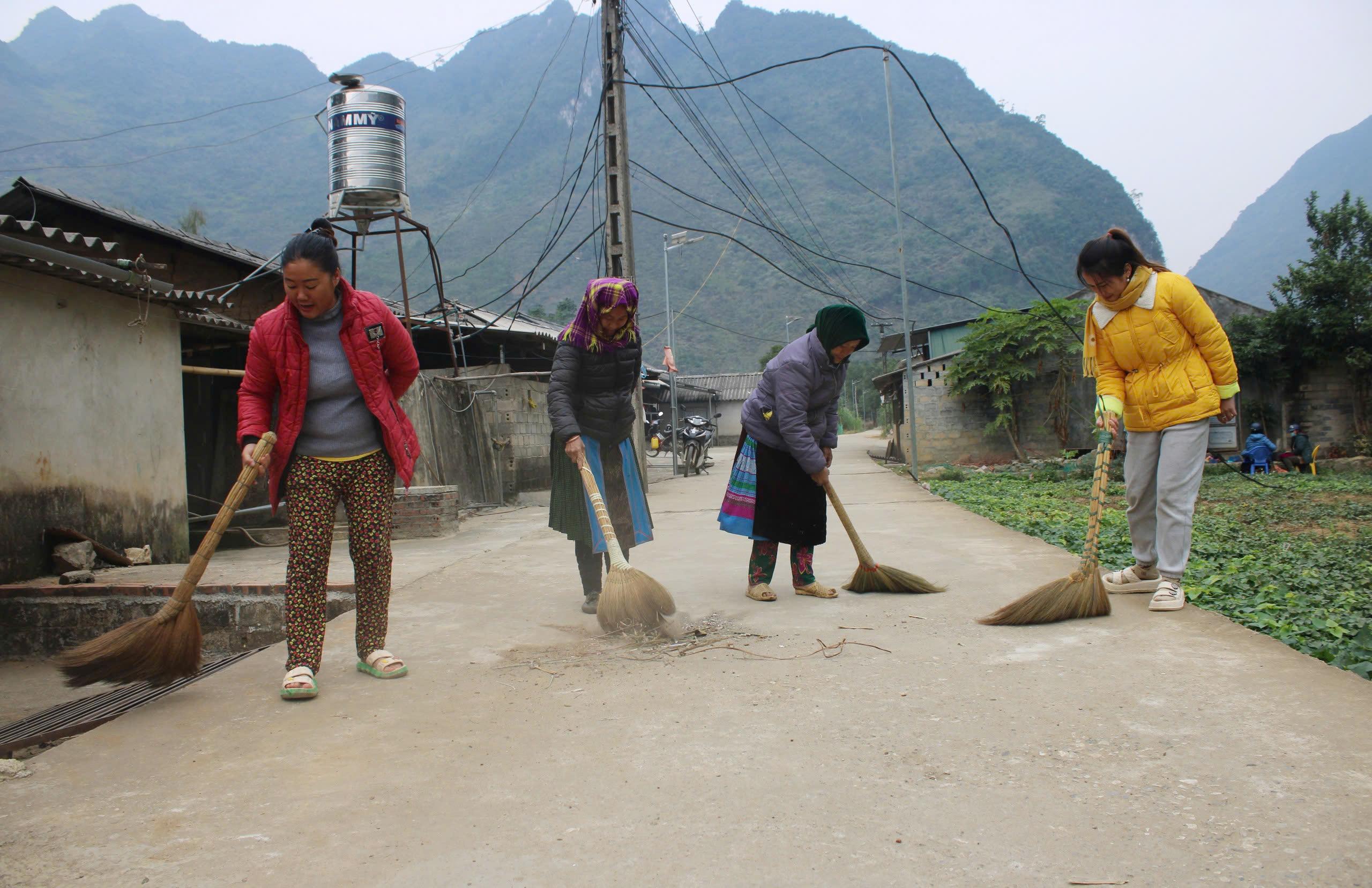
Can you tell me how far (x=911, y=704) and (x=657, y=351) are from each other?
6123 centimetres

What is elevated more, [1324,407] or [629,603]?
[1324,407]

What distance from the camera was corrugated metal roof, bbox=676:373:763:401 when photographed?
158 feet

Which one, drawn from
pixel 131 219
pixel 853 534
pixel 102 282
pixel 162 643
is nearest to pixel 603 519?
pixel 853 534

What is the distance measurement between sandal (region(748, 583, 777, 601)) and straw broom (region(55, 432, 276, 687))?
95.6 inches

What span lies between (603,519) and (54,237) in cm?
452

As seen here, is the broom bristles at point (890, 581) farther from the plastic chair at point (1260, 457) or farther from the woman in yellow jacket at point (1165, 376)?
the plastic chair at point (1260, 457)

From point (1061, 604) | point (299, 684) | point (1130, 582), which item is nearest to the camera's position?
point (299, 684)

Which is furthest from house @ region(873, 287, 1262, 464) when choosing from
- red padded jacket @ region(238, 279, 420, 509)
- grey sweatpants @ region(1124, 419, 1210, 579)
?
red padded jacket @ region(238, 279, 420, 509)

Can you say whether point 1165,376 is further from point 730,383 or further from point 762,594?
point 730,383

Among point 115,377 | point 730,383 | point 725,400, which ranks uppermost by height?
point 730,383

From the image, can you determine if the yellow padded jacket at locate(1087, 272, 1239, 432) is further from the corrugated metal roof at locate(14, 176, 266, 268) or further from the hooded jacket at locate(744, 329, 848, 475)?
the corrugated metal roof at locate(14, 176, 266, 268)

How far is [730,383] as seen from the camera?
49.5m

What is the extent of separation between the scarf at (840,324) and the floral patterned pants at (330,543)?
2.12m

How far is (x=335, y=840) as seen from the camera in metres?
1.97
